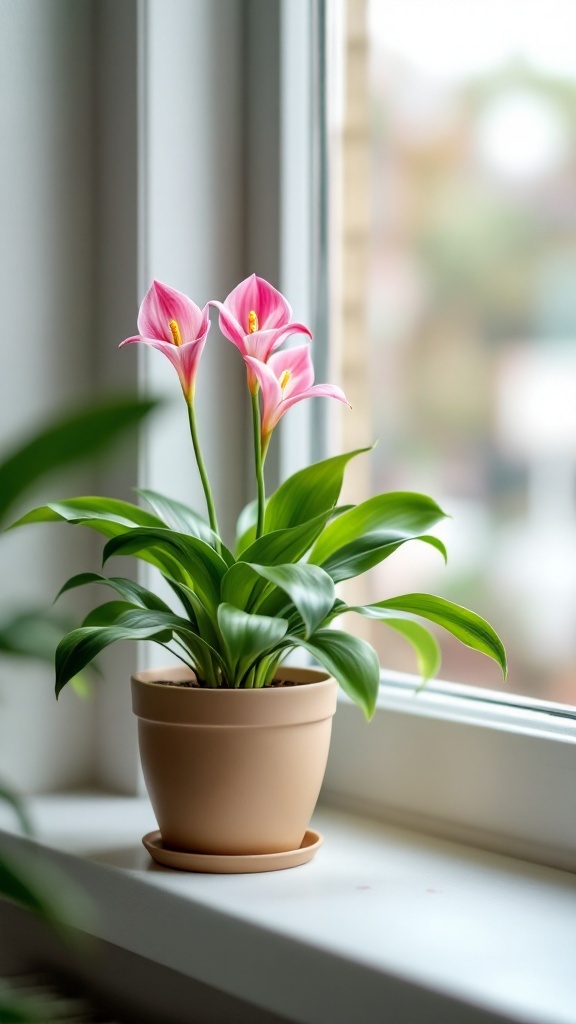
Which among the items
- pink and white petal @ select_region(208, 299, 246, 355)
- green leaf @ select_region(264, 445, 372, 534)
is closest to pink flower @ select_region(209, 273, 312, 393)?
pink and white petal @ select_region(208, 299, 246, 355)

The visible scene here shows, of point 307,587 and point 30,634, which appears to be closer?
point 30,634

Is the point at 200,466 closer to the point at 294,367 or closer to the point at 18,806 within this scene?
the point at 294,367

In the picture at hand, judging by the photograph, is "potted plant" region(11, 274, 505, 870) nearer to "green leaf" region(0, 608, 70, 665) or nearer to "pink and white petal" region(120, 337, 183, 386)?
"pink and white petal" region(120, 337, 183, 386)

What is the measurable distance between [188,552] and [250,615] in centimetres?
10

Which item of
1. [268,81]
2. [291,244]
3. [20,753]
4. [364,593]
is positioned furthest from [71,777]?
[268,81]

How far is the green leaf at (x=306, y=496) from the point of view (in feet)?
3.39

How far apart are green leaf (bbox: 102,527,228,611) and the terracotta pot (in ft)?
0.31

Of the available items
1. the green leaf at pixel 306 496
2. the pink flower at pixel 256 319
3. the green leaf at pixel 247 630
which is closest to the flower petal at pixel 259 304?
the pink flower at pixel 256 319

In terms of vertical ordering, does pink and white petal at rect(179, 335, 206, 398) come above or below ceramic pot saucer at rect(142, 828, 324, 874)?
above

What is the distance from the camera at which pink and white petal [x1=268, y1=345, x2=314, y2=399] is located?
100 centimetres

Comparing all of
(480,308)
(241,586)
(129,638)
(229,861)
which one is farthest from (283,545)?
(480,308)

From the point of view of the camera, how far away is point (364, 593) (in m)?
1.35

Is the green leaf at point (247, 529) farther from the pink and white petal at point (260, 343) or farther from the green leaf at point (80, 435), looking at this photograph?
the green leaf at point (80, 435)

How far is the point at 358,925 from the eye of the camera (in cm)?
87
